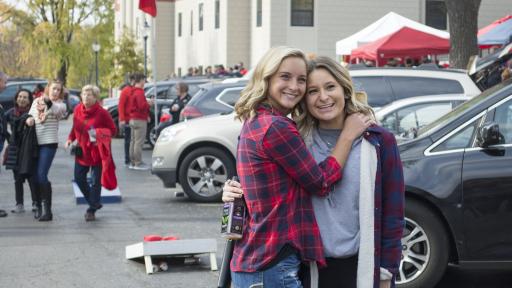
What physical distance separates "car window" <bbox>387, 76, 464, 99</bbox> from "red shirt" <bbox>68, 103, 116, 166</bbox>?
4216mm

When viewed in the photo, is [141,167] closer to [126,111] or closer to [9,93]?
[126,111]

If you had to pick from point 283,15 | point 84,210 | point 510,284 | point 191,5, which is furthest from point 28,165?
point 191,5

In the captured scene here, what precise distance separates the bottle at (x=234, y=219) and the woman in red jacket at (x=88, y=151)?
817cm

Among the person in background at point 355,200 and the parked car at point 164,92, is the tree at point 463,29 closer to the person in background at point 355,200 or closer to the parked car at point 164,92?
the parked car at point 164,92

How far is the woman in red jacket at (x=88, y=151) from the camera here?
1201 cm

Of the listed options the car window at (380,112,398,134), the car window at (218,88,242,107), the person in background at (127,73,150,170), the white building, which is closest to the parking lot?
the car window at (218,88,242,107)

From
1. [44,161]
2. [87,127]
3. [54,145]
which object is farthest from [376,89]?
[44,161]

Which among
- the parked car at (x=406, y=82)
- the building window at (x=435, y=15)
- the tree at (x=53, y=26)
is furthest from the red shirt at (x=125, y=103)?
the tree at (x=53, y=26)

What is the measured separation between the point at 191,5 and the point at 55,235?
144 ft

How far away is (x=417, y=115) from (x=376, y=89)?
211 centimetres

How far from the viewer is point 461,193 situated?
7.38 m

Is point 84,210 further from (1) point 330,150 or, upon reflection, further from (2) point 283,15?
(2) point 283,15

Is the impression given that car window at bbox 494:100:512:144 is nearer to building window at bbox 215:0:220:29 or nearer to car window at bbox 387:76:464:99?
car window at bbox 387:76:464:99

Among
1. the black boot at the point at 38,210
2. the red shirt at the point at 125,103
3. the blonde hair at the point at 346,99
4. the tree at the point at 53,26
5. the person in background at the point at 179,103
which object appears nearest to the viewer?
the blonde hair at the point at 346,99
